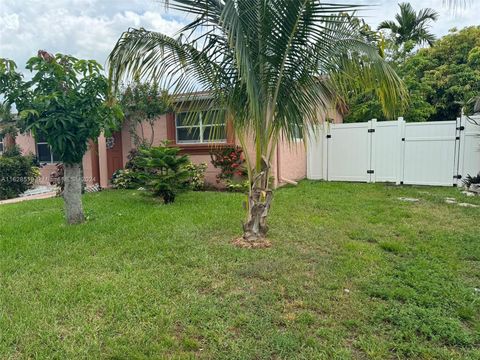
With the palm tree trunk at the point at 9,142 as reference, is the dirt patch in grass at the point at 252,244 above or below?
below

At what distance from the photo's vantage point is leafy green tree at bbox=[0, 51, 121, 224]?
5.16 m

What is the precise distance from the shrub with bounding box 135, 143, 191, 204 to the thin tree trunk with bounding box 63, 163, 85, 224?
170 centimetres

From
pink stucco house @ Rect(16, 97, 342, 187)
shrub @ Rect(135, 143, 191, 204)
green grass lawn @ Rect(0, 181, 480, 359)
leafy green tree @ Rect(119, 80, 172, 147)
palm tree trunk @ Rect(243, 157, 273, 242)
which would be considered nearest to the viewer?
green grass lawn @ Rect(0, 181, 480, 359)

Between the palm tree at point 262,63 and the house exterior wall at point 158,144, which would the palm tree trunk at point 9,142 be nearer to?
the house exterior wall at point 158,144

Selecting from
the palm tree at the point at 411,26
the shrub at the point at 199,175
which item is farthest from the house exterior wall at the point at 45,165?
the palm tree at the point at 411,26

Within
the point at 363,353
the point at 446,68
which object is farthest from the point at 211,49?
the point at 446,68

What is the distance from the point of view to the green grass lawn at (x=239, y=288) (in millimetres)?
2385

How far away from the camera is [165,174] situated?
747 cm

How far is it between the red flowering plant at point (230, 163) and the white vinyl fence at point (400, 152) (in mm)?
2150

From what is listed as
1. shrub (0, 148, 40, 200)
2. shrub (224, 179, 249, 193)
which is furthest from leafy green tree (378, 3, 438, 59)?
shrub (0, 148, 40, 200)

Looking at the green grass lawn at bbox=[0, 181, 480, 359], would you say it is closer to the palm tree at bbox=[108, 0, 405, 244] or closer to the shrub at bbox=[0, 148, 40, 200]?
the palm tree at bbox=[108, 0, 405, 244]

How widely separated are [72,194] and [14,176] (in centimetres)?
635

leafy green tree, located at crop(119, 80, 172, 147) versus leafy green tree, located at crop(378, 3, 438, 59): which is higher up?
leafy green tree, located at crop(378, 3, 438, 59)

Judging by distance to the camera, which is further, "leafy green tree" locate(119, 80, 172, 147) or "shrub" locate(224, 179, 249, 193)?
"leafy green tree" locate(119, 80, 172, 147)
